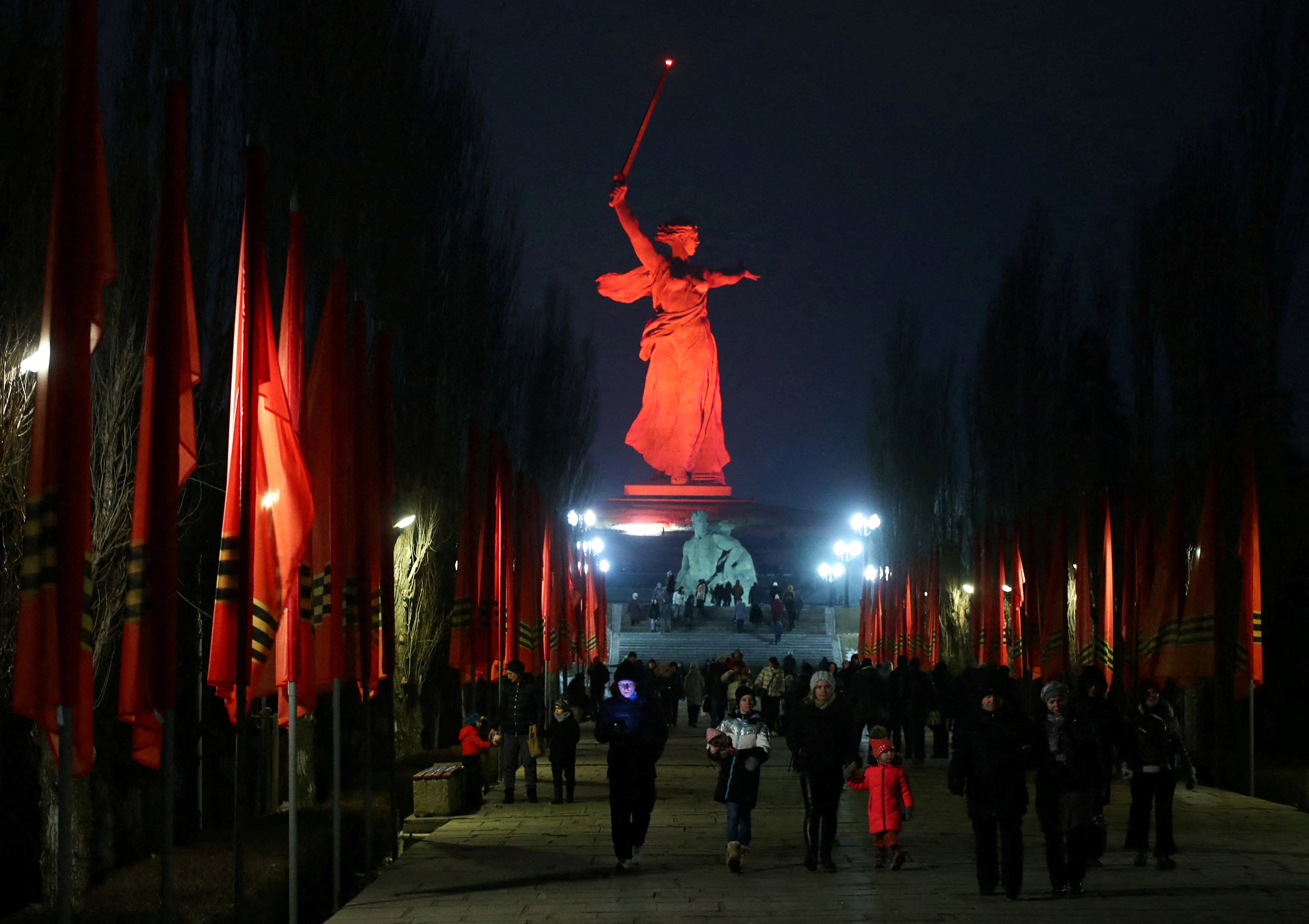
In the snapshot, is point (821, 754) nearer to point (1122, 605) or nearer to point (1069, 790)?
point (1069, 790)

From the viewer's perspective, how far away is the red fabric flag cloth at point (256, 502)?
912cm

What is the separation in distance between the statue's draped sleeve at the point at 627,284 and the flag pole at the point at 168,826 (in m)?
51.1

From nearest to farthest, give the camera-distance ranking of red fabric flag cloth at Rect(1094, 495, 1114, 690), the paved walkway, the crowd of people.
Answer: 1. the paved walkway
2. the crowd of people
3. red fabric flag cloth at Rect(1094, 495, 1114, 690)

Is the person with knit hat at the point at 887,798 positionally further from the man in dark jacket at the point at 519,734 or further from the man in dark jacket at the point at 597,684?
the man in dark jacket at the point at 597,684

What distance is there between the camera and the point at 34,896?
13.6 meters

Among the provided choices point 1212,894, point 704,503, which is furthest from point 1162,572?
point 704,503

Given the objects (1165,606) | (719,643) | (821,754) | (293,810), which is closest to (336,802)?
(293,810)

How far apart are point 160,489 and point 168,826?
1.58 meters

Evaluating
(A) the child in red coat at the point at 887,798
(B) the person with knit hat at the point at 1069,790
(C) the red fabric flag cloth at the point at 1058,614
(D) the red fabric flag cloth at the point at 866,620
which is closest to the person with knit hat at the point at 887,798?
(A) the child in red coat at the point at 887,798

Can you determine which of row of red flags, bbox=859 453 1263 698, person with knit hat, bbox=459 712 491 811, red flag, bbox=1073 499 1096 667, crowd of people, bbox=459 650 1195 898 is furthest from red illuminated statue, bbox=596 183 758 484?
crowd of people, bbox=459 650 1195 898

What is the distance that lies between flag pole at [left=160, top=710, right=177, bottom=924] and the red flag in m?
15.9

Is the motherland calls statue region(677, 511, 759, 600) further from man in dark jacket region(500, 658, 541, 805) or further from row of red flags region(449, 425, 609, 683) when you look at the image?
man in dark jacket region(500, 658, 541, 805)

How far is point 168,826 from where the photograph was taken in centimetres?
761

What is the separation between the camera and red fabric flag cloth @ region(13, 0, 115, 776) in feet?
21.2
